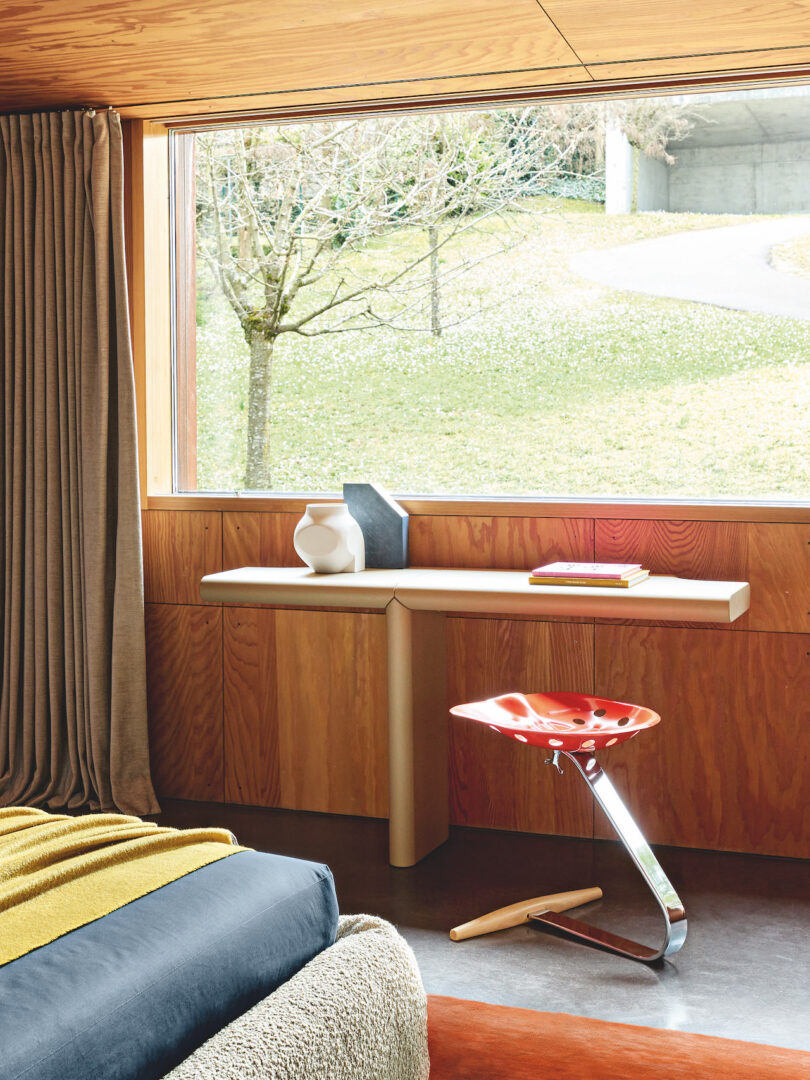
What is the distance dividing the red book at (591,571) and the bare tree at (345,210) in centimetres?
95

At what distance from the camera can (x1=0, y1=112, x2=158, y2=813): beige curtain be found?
11.3ft

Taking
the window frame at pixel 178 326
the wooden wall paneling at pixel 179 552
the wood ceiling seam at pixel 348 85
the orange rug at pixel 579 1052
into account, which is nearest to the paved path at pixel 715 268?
the window frame at pixel 178 326

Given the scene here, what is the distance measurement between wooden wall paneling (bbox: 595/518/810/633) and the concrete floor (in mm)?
687

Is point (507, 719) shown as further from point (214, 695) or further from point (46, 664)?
point (46, 664)

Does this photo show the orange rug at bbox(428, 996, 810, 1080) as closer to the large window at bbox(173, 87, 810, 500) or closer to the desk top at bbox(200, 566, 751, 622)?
the desk top at bbox(200, 566, 751, 622)

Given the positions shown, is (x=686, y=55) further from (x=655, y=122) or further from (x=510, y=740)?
(x=510, y=740)

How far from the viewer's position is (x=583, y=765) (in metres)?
2.53

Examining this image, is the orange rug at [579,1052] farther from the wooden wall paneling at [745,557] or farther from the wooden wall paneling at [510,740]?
the wooden wall paneling at [745,557]

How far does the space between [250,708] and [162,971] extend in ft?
7.00

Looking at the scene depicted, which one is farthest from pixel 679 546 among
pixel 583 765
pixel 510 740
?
pixel 583 765

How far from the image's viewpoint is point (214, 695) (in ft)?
11.8

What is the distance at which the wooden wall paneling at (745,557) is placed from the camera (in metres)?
3.03

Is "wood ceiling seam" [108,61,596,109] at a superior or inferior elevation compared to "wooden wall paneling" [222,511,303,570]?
superior

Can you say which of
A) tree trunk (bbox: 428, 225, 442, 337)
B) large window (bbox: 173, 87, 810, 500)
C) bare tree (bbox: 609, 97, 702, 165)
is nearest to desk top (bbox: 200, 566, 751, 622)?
large window (bbox: 173, 87, 810, 500)
